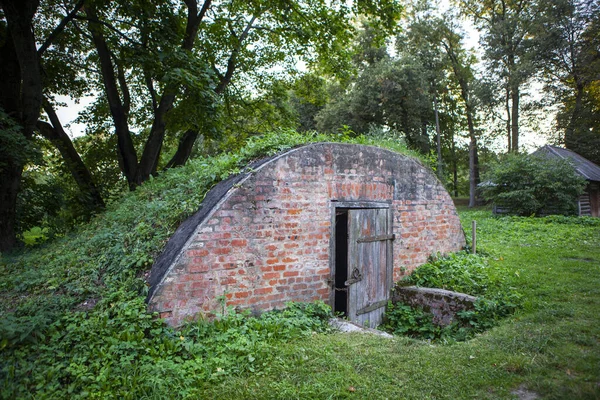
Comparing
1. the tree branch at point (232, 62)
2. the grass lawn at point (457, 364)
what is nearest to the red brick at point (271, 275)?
the grass lawn at point (457, 364)

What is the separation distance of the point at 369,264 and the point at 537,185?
1526 cm

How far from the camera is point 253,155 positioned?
5391 mm

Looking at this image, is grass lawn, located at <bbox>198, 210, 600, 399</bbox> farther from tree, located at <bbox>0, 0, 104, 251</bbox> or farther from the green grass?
tree, located at <bbox>0, 0, 104, 251</bbox>

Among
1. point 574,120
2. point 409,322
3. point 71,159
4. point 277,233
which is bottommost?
point 409,322

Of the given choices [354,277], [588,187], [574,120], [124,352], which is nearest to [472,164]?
[574,120]

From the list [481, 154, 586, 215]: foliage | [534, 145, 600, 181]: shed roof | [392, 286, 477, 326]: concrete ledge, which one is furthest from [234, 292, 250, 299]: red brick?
[534, 145, 600, 181]: shed roof

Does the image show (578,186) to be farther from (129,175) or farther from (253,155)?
(129,175)

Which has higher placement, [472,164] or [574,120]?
[574,120]

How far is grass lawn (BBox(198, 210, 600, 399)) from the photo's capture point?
10.1 feet

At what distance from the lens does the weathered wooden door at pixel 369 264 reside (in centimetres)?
582

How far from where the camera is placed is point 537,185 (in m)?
16.8

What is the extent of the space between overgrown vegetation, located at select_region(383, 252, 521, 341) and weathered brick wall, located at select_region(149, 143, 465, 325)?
70cm

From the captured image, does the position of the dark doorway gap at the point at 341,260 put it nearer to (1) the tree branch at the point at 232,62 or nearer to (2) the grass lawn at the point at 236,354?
(2) the grass lawn at the point at 236,354

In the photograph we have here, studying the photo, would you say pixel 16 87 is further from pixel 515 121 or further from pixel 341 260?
pixel 515 121
